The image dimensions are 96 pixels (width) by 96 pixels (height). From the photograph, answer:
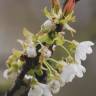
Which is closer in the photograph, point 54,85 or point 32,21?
point 54,85

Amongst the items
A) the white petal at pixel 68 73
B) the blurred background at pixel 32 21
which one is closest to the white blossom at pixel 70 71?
the white petal at pixel 68 73

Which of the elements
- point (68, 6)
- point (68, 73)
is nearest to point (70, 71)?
point (68, 73)

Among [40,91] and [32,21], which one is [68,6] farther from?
[32,21]

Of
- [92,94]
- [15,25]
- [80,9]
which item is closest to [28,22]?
[15,25]

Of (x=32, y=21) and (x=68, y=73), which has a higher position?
(x=32, y=21)

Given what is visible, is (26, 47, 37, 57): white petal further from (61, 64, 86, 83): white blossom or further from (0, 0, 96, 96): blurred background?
(0, 0, 96, 96): blurred background

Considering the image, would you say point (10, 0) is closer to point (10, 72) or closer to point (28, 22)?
point (28, 22)

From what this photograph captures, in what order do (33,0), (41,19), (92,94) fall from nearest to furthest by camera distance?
(92,94)
(41,19)
(33,0)

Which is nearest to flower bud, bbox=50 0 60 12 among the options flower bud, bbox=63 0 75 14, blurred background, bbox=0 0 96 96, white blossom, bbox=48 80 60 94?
flower bud, bbox=63 0 75 14
